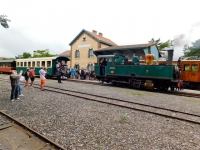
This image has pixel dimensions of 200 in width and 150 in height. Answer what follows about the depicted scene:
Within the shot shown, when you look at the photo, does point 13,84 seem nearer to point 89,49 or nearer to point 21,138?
point 21,138

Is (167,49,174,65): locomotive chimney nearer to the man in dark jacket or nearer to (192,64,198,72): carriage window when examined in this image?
(192,64,198,72): carriage window

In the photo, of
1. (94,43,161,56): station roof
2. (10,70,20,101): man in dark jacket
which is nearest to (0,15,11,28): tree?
(10,70,20,101): man in dark jacket

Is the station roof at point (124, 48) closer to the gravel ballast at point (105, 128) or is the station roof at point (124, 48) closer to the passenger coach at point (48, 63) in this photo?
the passenger coach at point (48, 63)

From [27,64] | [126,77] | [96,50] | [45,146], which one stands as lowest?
[45,146]

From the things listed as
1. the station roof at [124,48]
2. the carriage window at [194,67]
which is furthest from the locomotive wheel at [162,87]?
the station roof at [124,48]

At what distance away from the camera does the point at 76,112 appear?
19.5 ft

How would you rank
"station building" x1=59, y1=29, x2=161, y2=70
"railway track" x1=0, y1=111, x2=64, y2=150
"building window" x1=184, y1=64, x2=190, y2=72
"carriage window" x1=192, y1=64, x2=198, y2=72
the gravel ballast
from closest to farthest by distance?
"railway track" x1=0, y1=111, x2=64, y2=150 < the gravel ballast < "carriage window" x1=192, y1=64, x2=198, y2=72 < "building window" x1=184, y1=64, x2=190, y2=72 < "station building" x1=59, y1=29, x2=161, y2=70

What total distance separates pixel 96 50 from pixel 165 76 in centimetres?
1669

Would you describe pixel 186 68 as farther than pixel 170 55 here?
Yes

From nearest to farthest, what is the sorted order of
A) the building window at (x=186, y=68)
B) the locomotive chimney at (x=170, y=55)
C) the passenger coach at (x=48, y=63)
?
1. the locomotive chimney at (x=170, y=55)
2. the building window at (x=186, y=68)
3. the passenger coach at (x=48, y=63)

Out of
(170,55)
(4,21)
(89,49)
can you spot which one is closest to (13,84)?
(4,21)

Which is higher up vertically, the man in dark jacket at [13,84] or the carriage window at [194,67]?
the carriage window at [194,67]

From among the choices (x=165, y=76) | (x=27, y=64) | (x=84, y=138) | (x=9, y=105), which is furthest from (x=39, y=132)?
(x=27, y=64)

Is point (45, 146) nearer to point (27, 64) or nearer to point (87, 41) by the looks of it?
point (27, 64)
